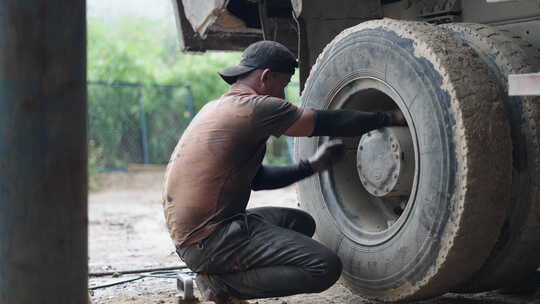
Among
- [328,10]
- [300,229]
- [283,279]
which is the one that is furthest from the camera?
[328,10]

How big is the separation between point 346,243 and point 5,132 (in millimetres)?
1690

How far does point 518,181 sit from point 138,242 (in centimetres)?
455

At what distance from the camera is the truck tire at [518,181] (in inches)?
115

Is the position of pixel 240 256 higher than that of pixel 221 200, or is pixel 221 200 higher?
pixel 221 200

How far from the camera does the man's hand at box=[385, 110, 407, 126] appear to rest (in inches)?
131

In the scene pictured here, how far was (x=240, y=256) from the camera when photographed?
11.0 feet

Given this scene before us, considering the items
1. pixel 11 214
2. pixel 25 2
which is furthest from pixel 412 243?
pixel 25 2

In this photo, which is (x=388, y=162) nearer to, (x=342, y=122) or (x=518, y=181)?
(x=342, y=122)

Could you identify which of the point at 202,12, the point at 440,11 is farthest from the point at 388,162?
the point at 202,12

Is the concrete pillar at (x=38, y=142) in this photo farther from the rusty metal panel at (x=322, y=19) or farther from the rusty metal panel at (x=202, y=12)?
the rusty metal panel at (x=202, y=12)

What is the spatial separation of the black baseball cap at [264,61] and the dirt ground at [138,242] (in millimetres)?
1204

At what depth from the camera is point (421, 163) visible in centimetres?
305

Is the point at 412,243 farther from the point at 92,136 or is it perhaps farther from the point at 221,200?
the point at 92,136

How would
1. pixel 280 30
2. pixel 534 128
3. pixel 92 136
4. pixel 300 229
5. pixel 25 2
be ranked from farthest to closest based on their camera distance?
pixel 92 136 → pixel 280 30 → pixel 300 229 → pixel 534 128 → pixel 25 2
